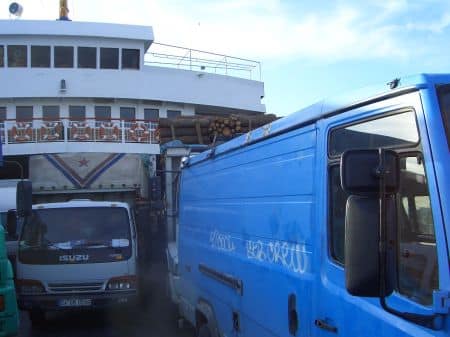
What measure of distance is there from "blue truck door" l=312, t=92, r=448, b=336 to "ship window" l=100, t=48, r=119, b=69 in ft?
78.4

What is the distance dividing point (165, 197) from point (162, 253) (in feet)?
6.16

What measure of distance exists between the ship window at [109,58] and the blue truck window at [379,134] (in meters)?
24.0

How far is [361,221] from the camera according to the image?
209 cm

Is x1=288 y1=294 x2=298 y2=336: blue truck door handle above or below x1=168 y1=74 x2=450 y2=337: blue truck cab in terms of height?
below

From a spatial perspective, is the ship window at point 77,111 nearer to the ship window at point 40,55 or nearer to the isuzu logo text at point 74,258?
the ship window at point 40,55

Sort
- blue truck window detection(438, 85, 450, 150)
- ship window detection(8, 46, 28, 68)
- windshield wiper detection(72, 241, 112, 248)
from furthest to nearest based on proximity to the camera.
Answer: ship window detection(8, 46, 28, 68), windshield wiper detection(72, 241, 112, 248), blue truck window detection(438, 85, 450, 150)

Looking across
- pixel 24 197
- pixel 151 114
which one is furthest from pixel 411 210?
pixel 151 114

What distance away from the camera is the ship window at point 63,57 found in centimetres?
2555

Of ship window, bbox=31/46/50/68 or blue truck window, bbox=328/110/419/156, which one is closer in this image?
blue truck window, bbox=328/110/419/156

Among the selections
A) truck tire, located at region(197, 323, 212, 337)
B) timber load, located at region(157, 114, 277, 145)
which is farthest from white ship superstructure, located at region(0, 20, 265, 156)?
truck tire, located at region(197, 323, 212, 337)

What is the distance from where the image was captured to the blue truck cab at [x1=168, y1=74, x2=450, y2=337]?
6.88 feet

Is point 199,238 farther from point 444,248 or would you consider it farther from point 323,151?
point 444,248

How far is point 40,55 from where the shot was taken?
2553cm

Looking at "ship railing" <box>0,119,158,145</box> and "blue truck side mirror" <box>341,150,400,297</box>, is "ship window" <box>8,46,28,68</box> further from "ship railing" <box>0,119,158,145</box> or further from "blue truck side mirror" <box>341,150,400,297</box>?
"blue truck side mirror" <box>341,150,400,297</box>
